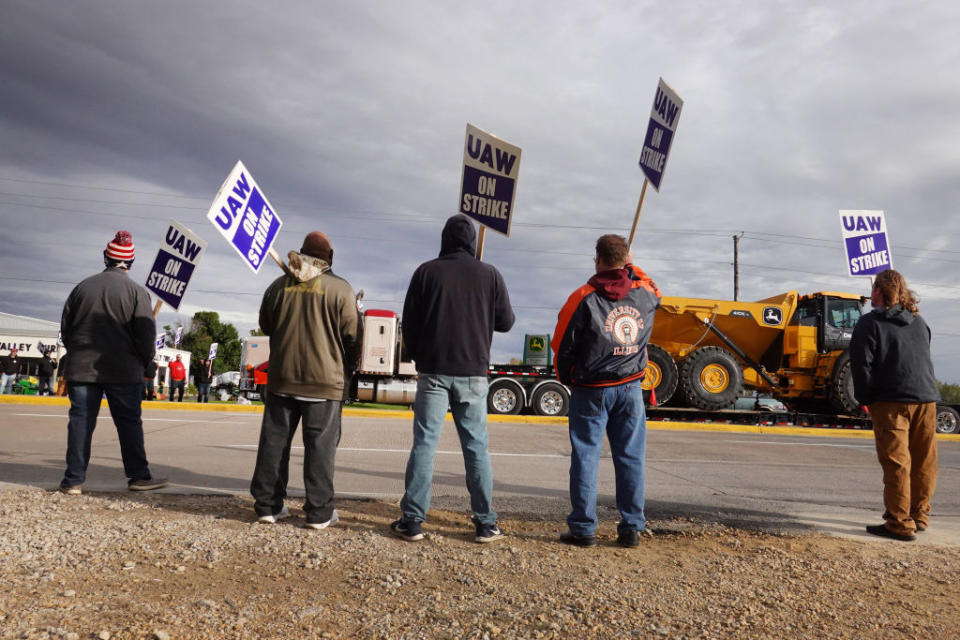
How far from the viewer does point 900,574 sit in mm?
3252

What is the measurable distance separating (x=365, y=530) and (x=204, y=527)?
0.86m

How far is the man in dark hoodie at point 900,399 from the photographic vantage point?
420 centimetres

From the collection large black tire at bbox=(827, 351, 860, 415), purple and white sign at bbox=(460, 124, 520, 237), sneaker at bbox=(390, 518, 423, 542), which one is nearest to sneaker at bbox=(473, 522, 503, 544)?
sneaker at bbox=(390, 518, 423, 542)

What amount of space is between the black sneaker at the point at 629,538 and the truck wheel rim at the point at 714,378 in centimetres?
1146

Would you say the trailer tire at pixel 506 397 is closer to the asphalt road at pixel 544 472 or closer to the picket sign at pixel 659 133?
the asphalt road at pixel 544 472

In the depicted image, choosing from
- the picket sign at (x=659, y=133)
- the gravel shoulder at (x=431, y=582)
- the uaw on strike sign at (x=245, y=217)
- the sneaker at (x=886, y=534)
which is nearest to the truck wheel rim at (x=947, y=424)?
the picket sign at (x=659, y=133)

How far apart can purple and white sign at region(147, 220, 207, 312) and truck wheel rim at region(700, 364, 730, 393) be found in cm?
1058

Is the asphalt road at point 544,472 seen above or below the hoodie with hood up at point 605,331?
below

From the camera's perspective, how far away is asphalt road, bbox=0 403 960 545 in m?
4.96

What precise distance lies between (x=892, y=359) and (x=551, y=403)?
40.1 ft

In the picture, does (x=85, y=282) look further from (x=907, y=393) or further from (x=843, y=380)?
(x=843, y=380)

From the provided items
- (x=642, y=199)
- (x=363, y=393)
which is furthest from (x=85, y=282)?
(x=363, y=393)

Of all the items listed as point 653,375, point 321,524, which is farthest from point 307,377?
point 653,375

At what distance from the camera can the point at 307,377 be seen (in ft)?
12.6
